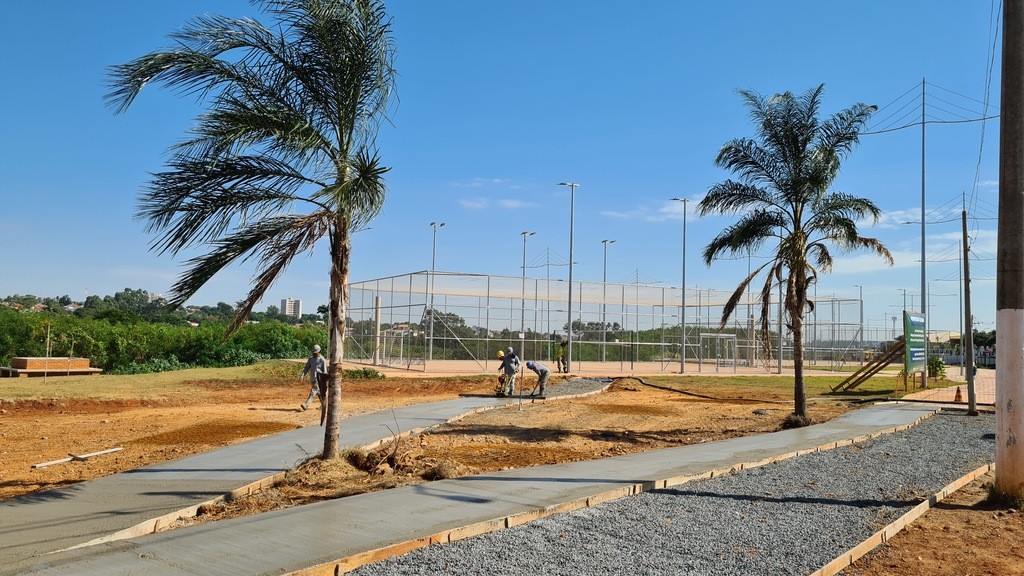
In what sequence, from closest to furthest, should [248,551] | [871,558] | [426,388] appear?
[248,551] → [871,558] → [426,388]

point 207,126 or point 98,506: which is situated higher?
point 207,126

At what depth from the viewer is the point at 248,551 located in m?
5.41

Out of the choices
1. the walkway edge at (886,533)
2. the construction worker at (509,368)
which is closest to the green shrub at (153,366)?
the construction worker at (509,368)

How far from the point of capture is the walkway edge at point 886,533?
5.58 m

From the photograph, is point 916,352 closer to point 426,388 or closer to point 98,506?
point 426,388

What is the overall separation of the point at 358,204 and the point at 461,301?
1096 inches

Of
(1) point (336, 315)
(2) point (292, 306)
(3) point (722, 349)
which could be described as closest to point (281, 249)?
(1) point (336, 315)

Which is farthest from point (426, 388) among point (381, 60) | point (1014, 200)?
point (1014, 200)

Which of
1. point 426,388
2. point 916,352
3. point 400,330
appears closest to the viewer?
point 916,352

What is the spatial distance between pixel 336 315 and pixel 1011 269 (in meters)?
7.64

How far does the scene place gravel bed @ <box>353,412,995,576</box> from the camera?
5414 millimetres

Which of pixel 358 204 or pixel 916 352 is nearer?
pixel 358 204

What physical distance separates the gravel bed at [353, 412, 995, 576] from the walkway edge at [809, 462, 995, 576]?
82mm

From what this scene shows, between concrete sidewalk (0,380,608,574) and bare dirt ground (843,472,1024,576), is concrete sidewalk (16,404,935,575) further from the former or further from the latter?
bare dirt ground (843,472,1024,576)
